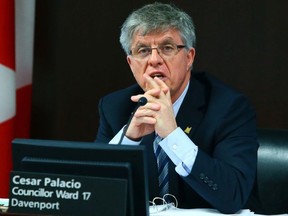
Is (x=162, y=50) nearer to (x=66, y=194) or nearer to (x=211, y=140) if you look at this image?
(x=211, y=140)

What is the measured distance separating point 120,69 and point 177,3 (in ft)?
1.72

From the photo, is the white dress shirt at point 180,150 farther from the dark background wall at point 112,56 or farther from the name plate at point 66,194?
the dark background wall at point 112,56

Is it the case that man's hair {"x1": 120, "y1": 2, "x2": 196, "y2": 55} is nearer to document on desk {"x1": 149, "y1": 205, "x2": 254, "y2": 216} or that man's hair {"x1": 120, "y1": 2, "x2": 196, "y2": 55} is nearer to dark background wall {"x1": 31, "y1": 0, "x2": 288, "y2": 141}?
document on desk {"x1": 149, "y1": 205, "x2": 254, "y2": 216}

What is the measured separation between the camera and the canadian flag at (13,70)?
3398 mm

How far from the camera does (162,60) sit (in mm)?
2445

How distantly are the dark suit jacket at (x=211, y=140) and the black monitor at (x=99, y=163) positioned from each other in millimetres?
497

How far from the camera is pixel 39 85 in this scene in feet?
12.8

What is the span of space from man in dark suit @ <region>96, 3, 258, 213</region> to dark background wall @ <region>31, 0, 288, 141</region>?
101 centimetres

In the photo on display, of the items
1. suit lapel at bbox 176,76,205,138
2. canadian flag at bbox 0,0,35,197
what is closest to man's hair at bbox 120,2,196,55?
suit lapel at bbox 176,76,205,138

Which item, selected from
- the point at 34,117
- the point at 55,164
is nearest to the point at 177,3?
the point at 34,117

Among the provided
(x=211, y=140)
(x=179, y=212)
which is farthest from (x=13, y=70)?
(x=179, y=212)

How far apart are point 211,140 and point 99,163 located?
0.85 metres

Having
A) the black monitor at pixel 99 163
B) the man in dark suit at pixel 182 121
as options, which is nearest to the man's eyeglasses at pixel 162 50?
the man in dark suit at pixel 182 121

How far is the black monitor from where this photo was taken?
67.4 inches
